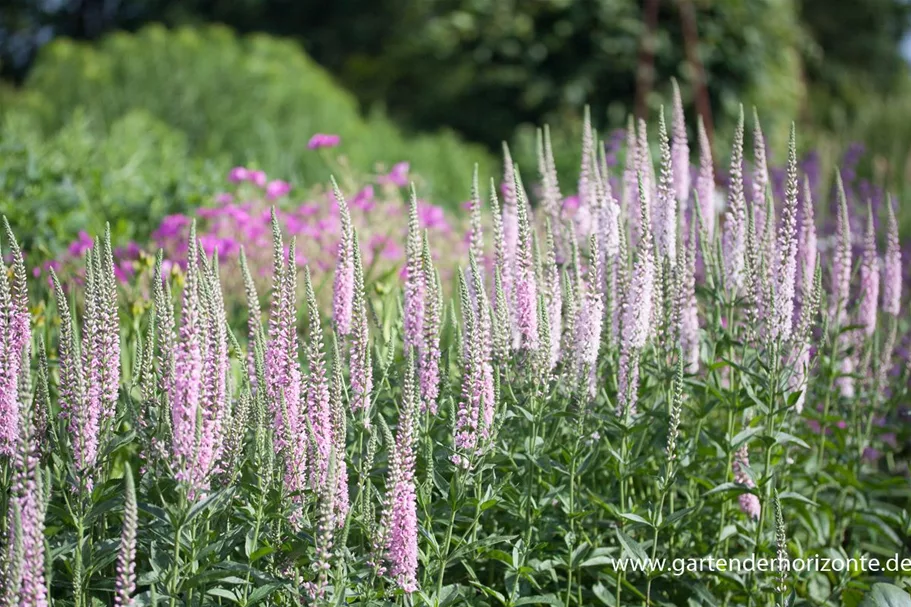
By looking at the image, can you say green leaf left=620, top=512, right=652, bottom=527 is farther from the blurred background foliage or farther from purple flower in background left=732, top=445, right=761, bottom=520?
the blurred background foliage

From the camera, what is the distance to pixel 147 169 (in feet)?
24.8

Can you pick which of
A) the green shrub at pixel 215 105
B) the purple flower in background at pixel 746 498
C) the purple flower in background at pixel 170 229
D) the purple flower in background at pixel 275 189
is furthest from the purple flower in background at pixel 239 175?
the purple flower in background at pixel 746 498

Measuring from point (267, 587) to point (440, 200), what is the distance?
7.59 meters

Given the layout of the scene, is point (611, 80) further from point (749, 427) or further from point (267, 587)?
point (267, 587)

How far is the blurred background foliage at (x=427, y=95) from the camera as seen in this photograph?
26.9ft

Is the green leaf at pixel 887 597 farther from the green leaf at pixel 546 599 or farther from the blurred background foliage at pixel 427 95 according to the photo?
the blurred background foliage at pixel 427 95

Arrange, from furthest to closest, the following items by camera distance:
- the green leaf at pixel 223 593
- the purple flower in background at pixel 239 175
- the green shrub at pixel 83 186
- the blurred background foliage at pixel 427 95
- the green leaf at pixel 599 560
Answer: the blurred background foliage at pixel 427 95
the purple flower in background at pixel 239 175
the green shrub at pixel 83 186
the green leaf at pixel 599 560
the green leaf at pixel 223 593

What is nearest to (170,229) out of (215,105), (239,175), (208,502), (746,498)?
(239,175)

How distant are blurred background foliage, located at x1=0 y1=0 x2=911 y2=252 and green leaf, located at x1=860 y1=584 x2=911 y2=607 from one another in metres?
4.17

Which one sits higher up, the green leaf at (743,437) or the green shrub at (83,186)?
the green shrub at (83,186)

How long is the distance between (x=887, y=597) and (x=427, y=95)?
12.8 metres

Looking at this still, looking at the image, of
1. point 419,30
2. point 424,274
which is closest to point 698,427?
point 424,274

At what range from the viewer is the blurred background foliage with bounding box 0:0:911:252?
8.20 metres

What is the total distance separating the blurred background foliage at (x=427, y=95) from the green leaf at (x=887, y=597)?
4.17m
